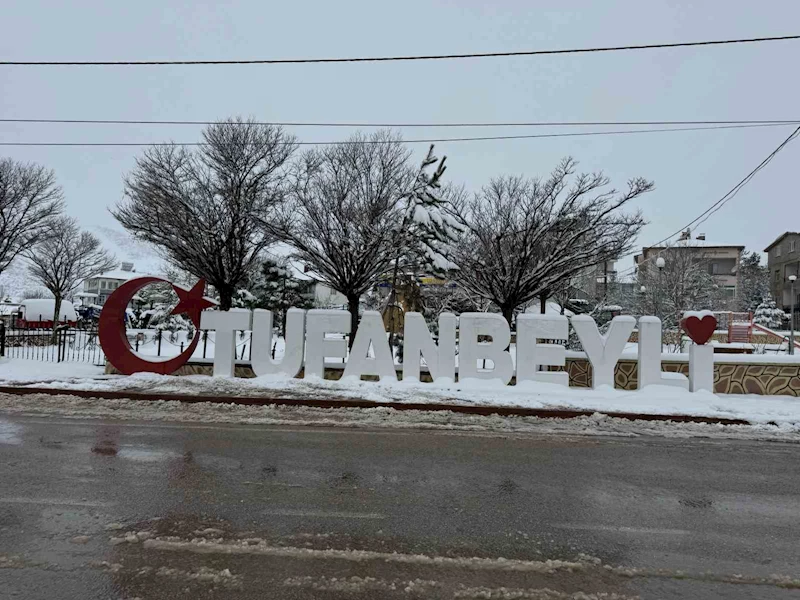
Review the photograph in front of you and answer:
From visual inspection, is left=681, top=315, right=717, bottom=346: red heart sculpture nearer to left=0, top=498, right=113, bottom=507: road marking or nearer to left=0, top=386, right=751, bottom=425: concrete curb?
left=0, top=386, right=751, bottom=425: concrete curb

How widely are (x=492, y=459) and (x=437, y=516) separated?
2.10m

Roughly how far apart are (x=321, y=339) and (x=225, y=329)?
2299mm

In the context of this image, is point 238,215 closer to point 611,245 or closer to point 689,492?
point 611,245

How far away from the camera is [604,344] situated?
1127 cm

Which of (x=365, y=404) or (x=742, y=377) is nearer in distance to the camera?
(x=365, y=404)

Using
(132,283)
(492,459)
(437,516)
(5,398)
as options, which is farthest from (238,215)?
(437,516)

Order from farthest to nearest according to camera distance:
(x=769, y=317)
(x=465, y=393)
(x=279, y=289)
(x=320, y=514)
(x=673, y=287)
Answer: (x=769, y=317), (x=673, y=287), (x=279, y=289), (x=465, y=393), (x=320, y=514)

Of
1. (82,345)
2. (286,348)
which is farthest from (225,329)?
(82,345)

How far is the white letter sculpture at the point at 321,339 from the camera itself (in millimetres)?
11922

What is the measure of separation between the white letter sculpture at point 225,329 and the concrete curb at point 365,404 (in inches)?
83.0

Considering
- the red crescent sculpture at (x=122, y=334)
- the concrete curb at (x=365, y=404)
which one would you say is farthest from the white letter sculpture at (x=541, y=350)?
the red crescent sculpture at (x=122, y=334)

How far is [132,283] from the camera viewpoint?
40.6 ft

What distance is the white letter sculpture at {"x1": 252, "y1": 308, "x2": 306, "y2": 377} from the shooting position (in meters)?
12.0

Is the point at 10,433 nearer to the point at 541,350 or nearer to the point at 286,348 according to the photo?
the point at 286,348
